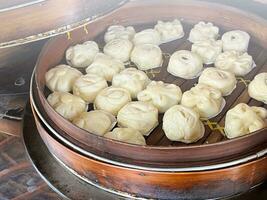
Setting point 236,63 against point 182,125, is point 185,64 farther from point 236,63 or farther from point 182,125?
point 182,125

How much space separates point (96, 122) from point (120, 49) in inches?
32.0

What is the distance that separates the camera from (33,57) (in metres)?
3.00

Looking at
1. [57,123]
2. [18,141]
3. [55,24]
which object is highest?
[55,24]

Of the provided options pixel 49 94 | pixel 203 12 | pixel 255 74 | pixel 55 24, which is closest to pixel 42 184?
pixel 49 94

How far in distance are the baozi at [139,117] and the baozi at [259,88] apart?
0.68 metres

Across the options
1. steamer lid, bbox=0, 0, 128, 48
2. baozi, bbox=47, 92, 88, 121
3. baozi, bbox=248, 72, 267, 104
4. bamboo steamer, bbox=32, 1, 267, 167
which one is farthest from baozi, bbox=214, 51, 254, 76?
steamer lid, bbox=0, 0, 128, 48

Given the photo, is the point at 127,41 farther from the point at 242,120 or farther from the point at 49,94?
the point at 242,120

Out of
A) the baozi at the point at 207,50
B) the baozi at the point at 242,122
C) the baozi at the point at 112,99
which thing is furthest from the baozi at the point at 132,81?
the baozi at the point at 242,122

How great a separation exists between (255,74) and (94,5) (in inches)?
58.1

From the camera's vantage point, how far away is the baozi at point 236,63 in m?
2.74

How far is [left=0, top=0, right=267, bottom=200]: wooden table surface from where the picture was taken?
90.3 inches

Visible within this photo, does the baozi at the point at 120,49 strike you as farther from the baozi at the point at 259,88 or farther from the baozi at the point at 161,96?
the baozi at the point at 259,88

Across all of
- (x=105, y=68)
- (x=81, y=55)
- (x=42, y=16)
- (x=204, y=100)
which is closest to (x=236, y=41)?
(x=204, y=100)

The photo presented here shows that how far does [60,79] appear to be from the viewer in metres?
2.65
